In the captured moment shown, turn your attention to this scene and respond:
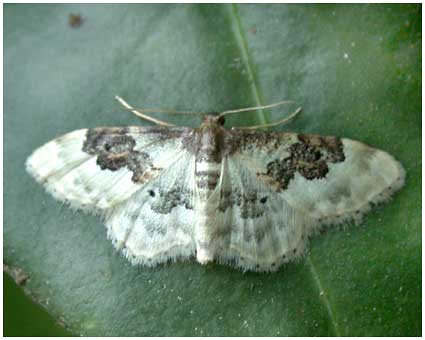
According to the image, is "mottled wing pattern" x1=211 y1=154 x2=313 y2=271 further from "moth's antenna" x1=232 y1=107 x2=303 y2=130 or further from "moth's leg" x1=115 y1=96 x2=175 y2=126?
"moth's leg" x1=115 y1=96 x2=175 y2=126

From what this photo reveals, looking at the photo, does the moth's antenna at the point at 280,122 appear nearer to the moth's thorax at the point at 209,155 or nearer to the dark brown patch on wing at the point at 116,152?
the moth's thorax at the point at 209,155

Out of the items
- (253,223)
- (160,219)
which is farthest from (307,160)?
(160,219)

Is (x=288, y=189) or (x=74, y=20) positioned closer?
(x=288, y=189)

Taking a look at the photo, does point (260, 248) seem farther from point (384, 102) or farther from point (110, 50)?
point (110, 50)

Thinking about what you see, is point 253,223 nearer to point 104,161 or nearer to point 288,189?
point 288,189

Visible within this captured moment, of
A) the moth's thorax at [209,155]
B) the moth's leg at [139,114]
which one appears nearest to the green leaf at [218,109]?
the moth's leg at [139,114]

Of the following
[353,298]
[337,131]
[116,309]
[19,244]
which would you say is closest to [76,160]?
[19,244]

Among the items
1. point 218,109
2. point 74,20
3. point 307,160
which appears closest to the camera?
point 307,160
